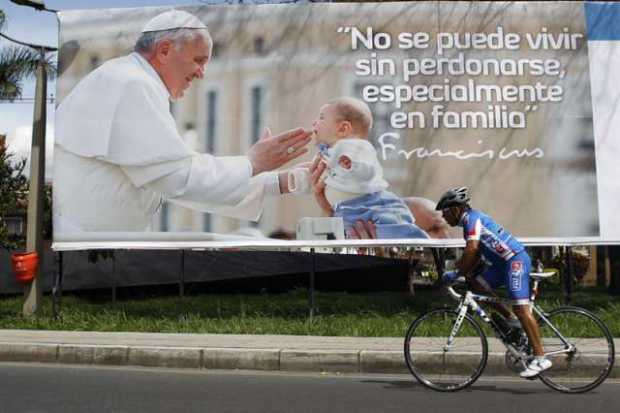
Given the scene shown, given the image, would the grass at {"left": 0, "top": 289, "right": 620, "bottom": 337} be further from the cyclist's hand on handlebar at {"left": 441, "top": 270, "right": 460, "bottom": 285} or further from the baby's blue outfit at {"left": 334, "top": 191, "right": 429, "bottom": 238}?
the cyclist's hand on handlebar at {"left": 441, "top": 270, "right": 460, "bottom": 285}

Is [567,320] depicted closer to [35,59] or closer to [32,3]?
[32,3]

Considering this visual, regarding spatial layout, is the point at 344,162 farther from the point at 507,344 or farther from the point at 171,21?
the point at 507,344

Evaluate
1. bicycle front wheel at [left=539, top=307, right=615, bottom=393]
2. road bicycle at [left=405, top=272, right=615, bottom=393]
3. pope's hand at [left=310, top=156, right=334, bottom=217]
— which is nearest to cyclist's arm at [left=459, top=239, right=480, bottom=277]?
road bicycle at [left=405, top=272, right=615, bottom=393]

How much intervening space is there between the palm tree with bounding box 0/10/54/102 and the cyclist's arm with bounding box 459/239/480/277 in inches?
463

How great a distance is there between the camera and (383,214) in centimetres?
1080

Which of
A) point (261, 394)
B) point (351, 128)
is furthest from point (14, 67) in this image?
point (261, 394)

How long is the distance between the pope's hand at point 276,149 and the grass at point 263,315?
2208 mm

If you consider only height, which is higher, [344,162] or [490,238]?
[344,162]

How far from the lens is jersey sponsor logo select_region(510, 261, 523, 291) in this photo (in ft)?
20.6

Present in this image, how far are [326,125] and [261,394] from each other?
213 inches

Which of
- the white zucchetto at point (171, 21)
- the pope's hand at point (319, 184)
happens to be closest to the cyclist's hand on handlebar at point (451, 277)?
the pope's hand at point (319, 184)

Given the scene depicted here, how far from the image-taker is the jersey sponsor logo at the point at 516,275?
627 cm

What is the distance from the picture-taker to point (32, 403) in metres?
5.99

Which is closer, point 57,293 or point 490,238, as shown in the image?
point 490,238
